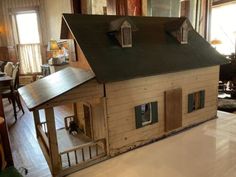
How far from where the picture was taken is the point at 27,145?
346 cm

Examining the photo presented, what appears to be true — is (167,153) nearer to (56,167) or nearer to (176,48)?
(56,167)

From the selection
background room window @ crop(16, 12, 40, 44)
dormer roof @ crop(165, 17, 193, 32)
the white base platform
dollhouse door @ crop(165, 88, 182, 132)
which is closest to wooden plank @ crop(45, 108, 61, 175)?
the white base platform

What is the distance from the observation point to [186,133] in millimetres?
3631

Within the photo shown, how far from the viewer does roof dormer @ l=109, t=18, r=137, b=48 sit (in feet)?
10.1

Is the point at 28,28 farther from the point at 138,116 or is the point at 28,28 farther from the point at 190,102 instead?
the point at 190,102

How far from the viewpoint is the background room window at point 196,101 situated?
3744mm

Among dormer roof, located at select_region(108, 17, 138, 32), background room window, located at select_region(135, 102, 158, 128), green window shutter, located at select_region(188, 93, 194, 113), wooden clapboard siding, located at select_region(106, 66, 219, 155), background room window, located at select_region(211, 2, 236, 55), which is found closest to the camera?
wooden clapboard siding, located at select_region(106, 66, 219, 155)

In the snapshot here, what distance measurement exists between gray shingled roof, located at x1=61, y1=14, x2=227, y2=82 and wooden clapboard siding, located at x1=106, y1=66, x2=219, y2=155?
0.52 ft

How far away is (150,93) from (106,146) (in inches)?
41.9

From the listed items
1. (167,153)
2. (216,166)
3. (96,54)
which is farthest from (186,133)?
(96,54)

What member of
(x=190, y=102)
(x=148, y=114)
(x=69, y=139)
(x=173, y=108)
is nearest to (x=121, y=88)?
(x=148, y=114)

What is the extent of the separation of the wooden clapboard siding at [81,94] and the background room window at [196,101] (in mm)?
1852

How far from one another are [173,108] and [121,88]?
1.11 m

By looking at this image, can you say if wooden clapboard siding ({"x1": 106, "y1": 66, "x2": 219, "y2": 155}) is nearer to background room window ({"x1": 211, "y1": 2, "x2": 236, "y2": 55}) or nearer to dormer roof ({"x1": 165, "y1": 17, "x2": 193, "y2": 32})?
dormer roof ({"x1": 165, "y1": 17, "x2": 193, "y2": 32})
